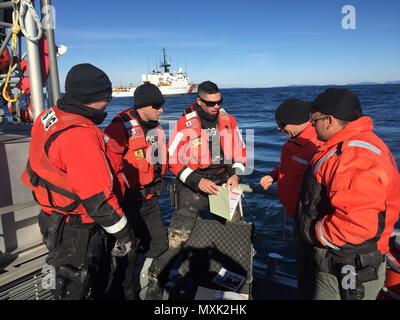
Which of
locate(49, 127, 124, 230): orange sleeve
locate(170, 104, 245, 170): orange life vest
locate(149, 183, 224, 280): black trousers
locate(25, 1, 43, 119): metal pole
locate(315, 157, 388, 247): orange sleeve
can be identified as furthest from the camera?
locate(170, 104, 245, 170): orange life vest

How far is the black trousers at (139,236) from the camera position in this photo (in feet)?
11.7

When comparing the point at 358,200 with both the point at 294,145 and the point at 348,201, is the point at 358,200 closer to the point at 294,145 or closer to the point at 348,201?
the point at 348,201

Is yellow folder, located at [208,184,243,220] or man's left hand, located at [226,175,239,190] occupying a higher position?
man's left hand, located at [226,175,239,190]

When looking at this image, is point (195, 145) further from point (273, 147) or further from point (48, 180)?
point (273, 147)

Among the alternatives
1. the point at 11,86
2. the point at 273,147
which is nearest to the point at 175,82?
the point at 273,147

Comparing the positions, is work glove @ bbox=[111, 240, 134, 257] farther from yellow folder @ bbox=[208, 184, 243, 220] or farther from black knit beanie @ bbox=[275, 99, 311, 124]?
black knit beanie @ bbox=[275, 99, 311, 124]

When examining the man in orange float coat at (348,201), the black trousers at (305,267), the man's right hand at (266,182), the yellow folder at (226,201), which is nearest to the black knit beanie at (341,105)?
the man in orange float coat at (348,201)

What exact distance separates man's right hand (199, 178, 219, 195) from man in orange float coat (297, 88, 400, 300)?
1.26m

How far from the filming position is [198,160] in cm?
395

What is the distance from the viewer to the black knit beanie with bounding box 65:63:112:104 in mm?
2391

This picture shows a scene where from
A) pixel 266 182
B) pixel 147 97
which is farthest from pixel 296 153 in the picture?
pixel 147 97

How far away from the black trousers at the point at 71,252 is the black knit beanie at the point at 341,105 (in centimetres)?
210

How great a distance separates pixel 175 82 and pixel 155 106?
93.6 m

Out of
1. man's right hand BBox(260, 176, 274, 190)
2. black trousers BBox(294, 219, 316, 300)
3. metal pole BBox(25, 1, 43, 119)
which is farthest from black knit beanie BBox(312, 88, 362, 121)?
metal pole BBox(25, 1, 43, 119)
